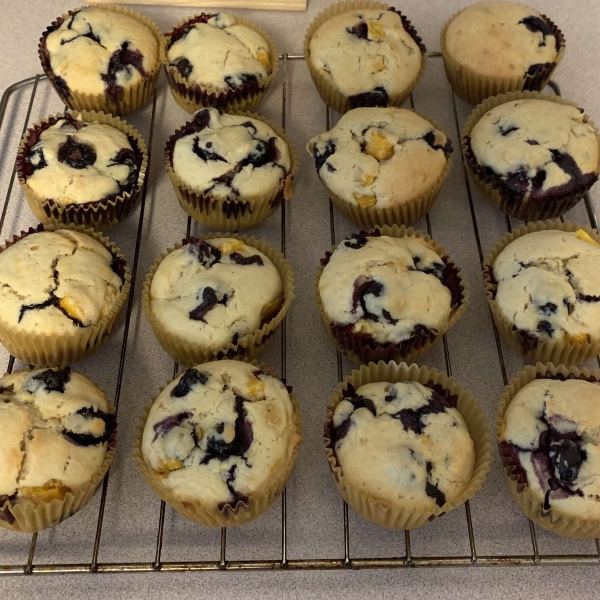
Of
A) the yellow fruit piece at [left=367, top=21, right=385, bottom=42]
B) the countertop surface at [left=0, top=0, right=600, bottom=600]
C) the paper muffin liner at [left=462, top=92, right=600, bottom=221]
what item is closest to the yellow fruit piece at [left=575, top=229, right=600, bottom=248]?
the paper muffin liner at [left=462, top=92, right=600, bottom=221]

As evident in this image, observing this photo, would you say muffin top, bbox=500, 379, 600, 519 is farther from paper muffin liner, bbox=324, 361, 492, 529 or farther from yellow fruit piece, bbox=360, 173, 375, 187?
yellow fruit piece, bbox=360, 173, 375, 187

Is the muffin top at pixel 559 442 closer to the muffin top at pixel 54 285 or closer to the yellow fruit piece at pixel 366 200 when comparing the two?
the yellow fruit piece at pixel 366 200

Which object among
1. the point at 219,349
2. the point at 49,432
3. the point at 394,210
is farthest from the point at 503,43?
the point at 49,432

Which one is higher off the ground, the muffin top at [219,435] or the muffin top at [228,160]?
the muffin top at [228,160]

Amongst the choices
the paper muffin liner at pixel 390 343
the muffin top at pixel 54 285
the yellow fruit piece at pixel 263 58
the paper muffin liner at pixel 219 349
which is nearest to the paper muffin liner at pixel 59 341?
the muffin top at pixel 54 285

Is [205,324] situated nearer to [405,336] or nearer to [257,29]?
[405,336]

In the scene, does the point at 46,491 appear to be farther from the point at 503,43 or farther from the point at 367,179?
the point at 503,43

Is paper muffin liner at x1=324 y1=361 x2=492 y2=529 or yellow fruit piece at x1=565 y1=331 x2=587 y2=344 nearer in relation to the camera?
paper muffin liner at x1=324 y1=361 x2=492 y2=529

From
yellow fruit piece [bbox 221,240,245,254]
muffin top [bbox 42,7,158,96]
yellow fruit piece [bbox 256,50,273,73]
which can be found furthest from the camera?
yellow fruit piece [bbox 256,50,273,73]

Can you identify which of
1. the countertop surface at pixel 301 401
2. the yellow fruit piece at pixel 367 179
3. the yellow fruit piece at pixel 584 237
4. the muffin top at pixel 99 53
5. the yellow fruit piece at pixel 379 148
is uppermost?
the muffin top at pixel 99 53
